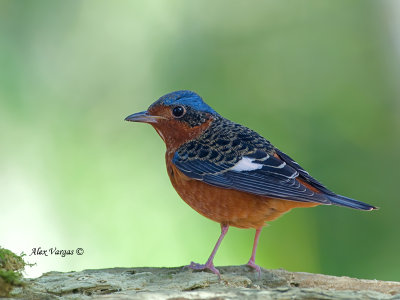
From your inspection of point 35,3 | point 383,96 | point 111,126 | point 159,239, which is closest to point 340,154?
point 383,96

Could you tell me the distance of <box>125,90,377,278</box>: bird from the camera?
548 centimetres

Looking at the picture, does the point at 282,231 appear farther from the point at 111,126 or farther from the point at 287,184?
the point at 111,126

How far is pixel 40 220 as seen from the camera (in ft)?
23.9

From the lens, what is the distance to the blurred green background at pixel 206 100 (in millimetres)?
7602

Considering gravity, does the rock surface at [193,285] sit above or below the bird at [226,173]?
below

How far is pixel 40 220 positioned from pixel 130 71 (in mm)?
3031

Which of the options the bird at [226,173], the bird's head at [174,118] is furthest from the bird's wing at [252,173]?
the bird's head at [174,118]

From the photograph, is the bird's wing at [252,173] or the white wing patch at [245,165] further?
the white wing patch at [245,165]

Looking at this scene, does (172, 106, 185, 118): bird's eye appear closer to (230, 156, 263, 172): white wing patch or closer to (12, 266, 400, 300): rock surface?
(230, 156, 263, 172): white wing patch

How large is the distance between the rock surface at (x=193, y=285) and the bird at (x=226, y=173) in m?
0.28

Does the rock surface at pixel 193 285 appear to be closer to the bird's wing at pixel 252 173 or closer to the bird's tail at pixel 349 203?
the bird's tail at pixel 349 203

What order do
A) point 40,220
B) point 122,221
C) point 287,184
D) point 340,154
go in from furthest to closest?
point 340,154
point 122,221
point 40,220
point 287,184

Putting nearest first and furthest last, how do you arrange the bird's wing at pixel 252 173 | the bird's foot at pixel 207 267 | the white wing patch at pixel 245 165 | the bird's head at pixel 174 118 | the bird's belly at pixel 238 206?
the bird's foot at pixel 207 267
the bird's wing at pixel 252 173
the bird's belly at pixel 238 206
the white wing patch at pixel 245 165
the bird's head at pixel 174 118

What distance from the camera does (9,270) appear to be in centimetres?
392
